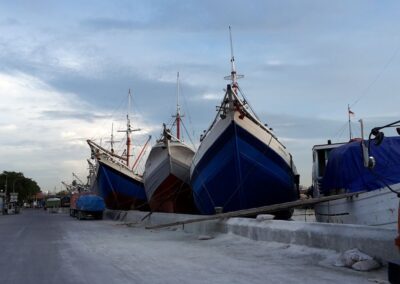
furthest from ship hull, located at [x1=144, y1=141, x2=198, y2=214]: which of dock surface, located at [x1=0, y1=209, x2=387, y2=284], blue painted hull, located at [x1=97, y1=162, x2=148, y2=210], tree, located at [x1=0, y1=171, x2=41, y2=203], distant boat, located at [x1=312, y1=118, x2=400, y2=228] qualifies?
tree, located at [x1=0, y1=171, x2=41, y2=203]

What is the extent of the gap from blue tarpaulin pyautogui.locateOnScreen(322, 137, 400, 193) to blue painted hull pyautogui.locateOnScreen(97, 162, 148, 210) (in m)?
25.9

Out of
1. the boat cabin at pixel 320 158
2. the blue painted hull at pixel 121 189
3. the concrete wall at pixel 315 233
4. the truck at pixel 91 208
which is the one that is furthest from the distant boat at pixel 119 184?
the concrete wall at pixel 315 233

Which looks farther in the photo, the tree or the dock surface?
the tree

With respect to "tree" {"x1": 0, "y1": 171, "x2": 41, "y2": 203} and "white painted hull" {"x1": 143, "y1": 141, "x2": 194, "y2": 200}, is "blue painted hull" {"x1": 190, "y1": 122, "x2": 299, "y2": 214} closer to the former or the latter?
"white painted hull" {"x1": 143, "y1": 141, "x2": 194, "y2": 200}

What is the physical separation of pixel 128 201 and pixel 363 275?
36329 millimetres

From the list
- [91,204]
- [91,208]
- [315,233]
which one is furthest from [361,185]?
[91,204]

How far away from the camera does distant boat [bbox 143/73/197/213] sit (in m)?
30.1

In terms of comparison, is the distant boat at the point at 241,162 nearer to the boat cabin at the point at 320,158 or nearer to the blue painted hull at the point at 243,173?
the blue painted hull at the point at 243,173

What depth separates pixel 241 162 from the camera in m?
20.9

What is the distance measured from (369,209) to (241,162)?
25.9 ft

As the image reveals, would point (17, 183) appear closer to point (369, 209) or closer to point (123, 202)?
point (123, 202)

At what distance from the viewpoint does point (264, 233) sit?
44.8 feet

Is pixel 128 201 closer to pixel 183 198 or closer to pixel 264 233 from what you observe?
pixel 183 198

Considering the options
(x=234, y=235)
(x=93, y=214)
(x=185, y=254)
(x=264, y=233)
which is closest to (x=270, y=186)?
(x=234, y=235)
